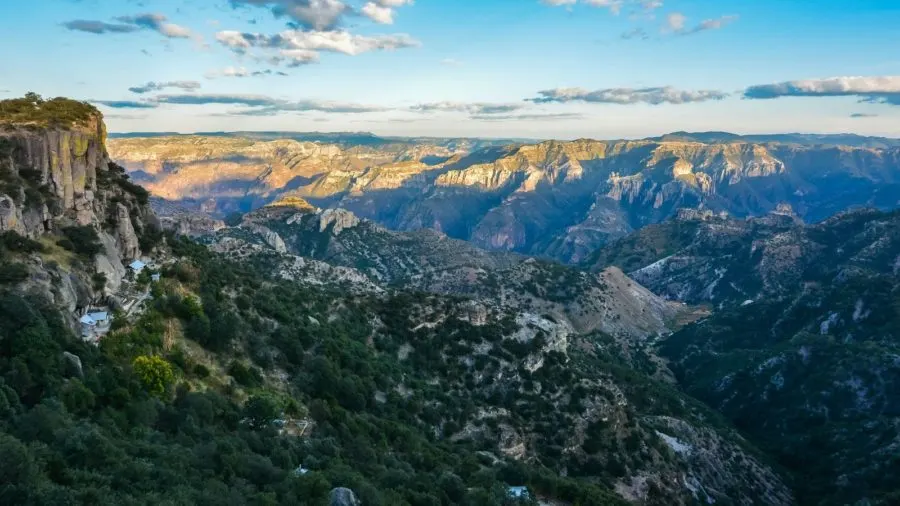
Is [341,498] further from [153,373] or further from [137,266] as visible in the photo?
[137,266]

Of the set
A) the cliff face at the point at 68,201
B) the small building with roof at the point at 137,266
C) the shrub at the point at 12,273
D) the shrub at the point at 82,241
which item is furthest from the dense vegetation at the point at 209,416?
the shrub at the point at 82,241

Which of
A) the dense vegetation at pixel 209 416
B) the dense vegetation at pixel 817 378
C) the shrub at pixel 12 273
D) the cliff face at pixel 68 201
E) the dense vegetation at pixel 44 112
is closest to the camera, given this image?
the dense vegetation at pixel 209 416

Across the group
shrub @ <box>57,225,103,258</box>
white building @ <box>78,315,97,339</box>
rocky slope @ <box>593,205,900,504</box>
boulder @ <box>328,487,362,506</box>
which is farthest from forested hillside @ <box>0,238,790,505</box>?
rocky slope @ <box>593,205,900,504</box>

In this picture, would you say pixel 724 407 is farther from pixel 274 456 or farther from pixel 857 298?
pixel 274 456

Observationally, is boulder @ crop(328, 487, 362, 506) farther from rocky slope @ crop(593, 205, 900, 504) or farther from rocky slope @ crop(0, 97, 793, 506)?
rocky slope @ crop(593, 205, 900, 504)

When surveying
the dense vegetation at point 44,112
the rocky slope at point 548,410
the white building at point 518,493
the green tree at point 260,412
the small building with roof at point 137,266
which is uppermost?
the dense vegetation at point 44,112

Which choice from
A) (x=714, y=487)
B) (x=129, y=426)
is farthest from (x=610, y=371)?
(x=129, y=426)

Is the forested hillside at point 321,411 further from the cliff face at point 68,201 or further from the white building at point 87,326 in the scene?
the cliff face at point 68,201

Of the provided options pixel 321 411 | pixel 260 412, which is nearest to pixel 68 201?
pixel 260 412
